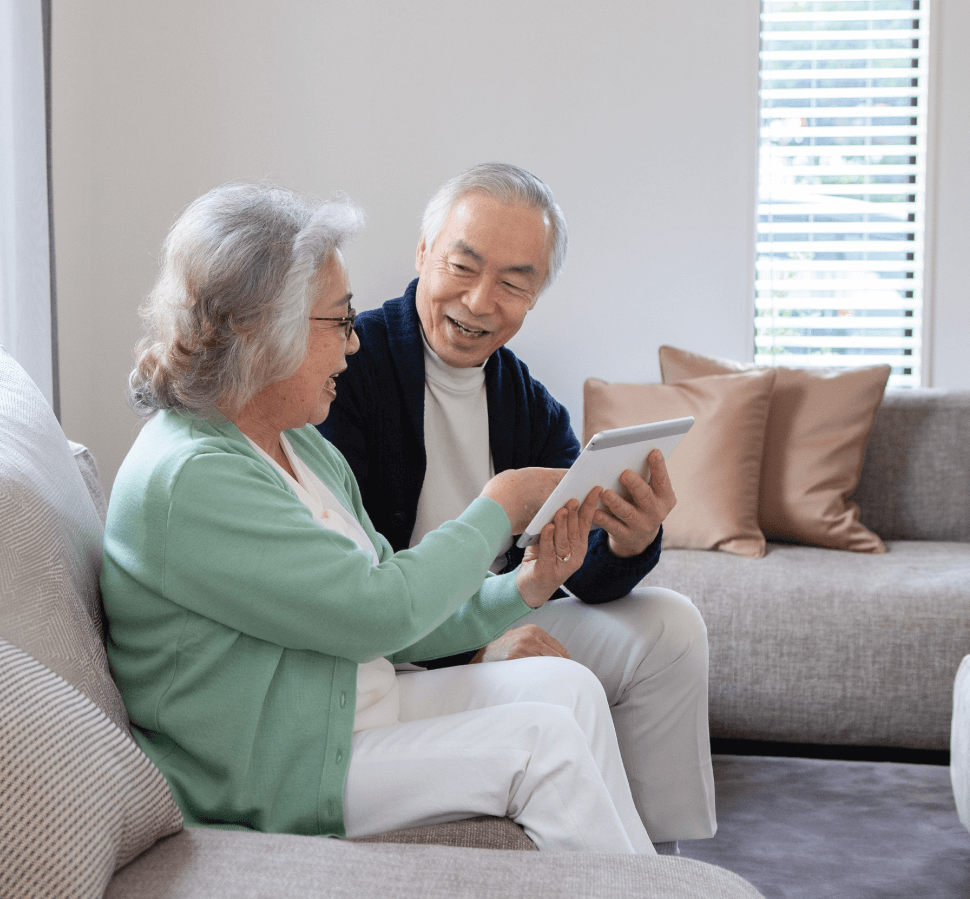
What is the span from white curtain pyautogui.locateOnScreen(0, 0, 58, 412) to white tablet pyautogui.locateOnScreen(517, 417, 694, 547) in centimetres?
157

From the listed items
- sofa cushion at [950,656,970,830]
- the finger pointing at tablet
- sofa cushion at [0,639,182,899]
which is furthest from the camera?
sofa cushion at [950,656,970,830]

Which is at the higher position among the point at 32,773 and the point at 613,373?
the point at 613,373

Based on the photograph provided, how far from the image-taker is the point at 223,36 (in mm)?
3020

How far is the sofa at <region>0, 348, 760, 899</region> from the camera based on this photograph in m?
0.72

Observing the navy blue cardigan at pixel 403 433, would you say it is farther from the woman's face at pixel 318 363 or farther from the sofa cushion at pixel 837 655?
the sofa cushion at pixel 837 655

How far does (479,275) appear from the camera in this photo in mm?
1758

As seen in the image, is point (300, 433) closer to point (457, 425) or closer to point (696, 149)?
point (457, 425)

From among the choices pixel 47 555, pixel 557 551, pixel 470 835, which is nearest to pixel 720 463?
pixel 557 551

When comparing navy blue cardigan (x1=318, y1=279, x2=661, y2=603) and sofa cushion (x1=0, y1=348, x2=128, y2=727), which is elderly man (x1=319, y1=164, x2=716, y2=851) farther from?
sofa cushion (x1=0, y1=348, x2=128, y2=727)

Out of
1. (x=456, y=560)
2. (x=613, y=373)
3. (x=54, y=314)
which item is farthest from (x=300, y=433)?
(x=613, y=373)

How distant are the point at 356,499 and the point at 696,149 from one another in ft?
6.70

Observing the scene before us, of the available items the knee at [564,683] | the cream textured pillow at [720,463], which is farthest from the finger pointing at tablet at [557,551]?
the cream textured pillow at [720,463]

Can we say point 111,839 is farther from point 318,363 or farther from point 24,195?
point 24,195

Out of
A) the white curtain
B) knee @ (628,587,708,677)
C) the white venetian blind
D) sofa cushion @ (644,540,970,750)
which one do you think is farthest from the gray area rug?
the white curtain
